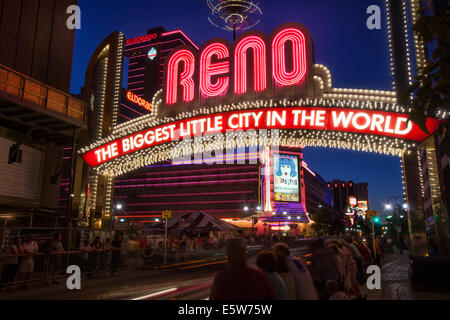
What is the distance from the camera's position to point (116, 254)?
1745cm

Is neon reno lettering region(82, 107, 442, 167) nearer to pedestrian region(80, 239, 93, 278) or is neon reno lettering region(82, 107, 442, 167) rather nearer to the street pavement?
pedestrian region(80, 239, 93, 278)

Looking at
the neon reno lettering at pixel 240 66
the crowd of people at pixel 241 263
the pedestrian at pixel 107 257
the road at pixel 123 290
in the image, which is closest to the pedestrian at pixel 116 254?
the crowd of people at pixel 241 263

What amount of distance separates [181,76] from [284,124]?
774cm

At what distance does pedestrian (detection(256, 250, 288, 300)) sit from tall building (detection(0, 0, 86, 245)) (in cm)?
1502

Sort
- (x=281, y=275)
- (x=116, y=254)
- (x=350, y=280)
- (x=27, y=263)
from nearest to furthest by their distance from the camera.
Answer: (x=281, y=275)
(x=350, y=280)
(x=27, y=263)
(x=116, y=254)

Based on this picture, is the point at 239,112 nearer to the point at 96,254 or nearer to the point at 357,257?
the point at 357,257

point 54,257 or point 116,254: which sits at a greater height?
point 54,257

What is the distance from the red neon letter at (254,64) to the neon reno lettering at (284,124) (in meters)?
2.19

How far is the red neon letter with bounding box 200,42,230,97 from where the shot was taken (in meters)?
19.2

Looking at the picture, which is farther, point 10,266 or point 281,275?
point 10,266

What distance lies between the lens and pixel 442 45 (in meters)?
4.38

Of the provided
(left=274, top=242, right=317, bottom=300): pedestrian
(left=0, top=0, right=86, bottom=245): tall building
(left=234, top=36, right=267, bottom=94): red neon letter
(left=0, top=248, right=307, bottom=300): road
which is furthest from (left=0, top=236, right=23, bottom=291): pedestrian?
(left=234, top=36, right=267, bottom=94): red neon letter

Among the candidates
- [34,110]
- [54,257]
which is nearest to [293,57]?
[34,110]
